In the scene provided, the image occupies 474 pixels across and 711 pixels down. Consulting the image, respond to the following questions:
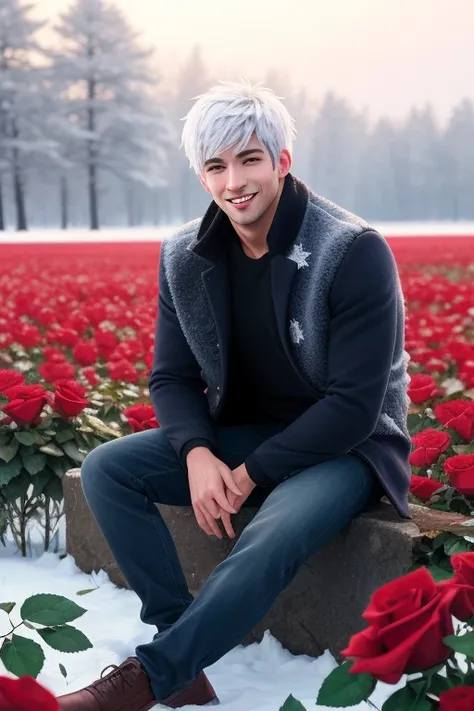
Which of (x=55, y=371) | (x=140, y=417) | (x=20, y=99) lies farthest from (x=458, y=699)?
(x=20, y=99)

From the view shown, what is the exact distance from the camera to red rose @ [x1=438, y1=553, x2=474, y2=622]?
1.37 m

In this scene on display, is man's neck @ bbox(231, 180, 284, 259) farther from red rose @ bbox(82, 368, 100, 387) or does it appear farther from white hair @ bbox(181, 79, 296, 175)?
red rose @ bbox(82, 368, 100, 387)

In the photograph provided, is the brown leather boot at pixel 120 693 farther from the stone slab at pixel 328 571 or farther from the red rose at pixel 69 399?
the red rose at pixel 69 399

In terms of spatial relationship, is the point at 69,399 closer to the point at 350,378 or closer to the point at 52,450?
the point at 52,450

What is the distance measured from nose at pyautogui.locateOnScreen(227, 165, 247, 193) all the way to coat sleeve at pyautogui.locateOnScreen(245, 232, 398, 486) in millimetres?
285

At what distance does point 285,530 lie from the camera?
2.16 meters

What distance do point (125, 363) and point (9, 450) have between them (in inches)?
40.1

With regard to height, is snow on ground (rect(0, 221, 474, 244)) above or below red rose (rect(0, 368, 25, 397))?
below

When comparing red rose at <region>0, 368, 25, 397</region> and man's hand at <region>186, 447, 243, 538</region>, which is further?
red rose at <region>0, 368, 25, 397</region>

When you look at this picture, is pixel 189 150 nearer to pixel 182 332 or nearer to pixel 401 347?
pixel 182 332

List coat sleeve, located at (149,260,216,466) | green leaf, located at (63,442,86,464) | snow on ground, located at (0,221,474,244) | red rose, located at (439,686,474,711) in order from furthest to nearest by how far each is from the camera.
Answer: snow on ground, located at (0,221,474,244) < green leaf, located at (63,442,86,464) < coat sleeve, located at (149,260,216,466) < red rose, located at (439,686,474,711)

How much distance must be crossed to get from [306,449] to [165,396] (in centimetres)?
49

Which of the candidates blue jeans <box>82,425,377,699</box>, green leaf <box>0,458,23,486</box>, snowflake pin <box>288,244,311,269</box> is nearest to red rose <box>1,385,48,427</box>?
green leaf <box>0,458,23,486</box>

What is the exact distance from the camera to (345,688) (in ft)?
4.60
